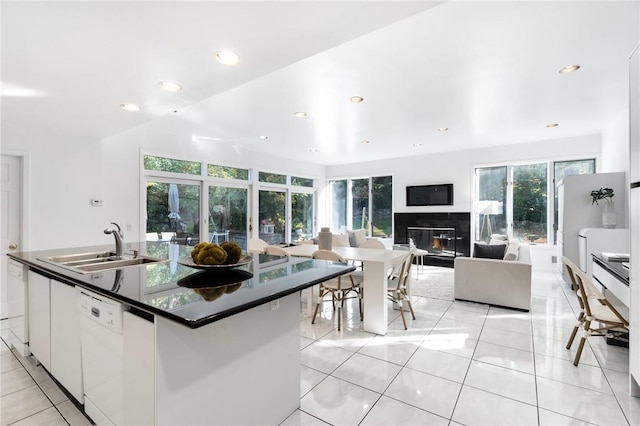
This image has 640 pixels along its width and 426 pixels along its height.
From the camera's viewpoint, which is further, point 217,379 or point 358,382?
point 358,382

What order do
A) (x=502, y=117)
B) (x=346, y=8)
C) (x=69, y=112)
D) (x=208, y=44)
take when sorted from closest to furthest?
(x=346, y=8) → (x=208, y=44) → (x=69, y=112) → (x=502, y=117)

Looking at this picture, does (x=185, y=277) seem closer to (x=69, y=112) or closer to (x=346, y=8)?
(x=346, y=8)

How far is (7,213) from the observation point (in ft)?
11.7

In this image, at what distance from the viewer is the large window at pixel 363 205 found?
7.94 metres

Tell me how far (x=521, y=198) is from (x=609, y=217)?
1.97m

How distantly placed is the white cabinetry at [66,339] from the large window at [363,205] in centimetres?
693

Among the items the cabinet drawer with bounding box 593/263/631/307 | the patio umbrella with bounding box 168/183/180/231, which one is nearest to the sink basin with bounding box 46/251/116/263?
the patio umbrella with bounding box 168/183/180/231

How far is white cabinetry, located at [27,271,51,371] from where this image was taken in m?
2.02

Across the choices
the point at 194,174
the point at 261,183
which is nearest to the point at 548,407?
the point at 194,174

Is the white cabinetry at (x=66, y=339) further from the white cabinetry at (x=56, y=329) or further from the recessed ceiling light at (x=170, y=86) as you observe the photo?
the recessed ceiling light at (x=170, y=86)

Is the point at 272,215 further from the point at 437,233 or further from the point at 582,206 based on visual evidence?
the point at 582,206

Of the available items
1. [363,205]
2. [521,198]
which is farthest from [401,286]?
[363,205]

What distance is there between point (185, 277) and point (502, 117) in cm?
480

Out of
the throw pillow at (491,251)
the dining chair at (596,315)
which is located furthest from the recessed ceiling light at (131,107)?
the throw pillow at (491,251)
